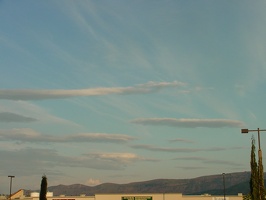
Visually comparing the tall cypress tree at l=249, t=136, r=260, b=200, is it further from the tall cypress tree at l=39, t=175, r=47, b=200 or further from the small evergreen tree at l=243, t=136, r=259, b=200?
the tall cypress tree at l=39, t=175, r=47, b=200

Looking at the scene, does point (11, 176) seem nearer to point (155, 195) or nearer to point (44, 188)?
point (44, 188)

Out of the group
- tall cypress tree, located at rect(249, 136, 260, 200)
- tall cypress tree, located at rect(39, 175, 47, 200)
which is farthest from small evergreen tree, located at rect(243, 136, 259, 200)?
tall cypress tree, located at rect(39, 175, 47, 200)

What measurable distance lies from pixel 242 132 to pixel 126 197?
88356 mm

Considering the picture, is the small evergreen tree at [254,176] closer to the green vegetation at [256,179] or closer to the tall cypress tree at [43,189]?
the green vegetation at [256,179]

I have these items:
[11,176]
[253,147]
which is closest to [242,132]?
[253,147]

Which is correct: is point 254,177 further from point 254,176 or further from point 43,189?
point 43,189

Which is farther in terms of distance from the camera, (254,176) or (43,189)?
(43,189)

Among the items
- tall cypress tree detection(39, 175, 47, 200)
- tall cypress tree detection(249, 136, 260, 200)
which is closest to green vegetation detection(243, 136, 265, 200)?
tall cypress tree detection(249, 136, 260, 200)

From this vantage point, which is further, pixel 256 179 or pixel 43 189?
pixel 43 189

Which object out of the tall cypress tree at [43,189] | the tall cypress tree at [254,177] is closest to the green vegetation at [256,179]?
the tall cypress tree at [254,177]

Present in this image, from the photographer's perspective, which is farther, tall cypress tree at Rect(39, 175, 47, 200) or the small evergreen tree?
tall cypress tree at Rect(39, 175, 47, 200)

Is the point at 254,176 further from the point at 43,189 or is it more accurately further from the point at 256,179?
the point at 43,189

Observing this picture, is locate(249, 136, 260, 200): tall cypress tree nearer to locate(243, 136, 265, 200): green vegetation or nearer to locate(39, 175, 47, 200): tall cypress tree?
locate(243, 136, 265, 200): green vegetation

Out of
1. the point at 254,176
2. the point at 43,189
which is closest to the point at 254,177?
the point at 254,176
